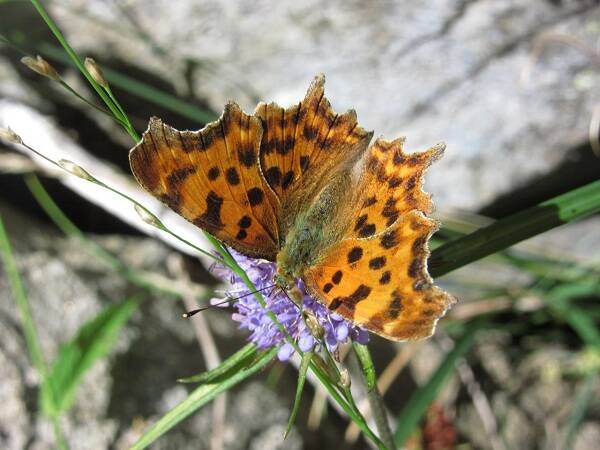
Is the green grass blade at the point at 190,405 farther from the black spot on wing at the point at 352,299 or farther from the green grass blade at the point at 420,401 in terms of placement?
the green grass blade at the point at 420,401

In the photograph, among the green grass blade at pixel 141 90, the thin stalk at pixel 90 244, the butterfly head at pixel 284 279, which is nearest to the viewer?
the butterfly head at pixel 284 279

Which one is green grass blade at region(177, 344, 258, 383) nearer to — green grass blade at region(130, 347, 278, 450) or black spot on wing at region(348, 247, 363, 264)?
green grass blade at region(130, 347, 278, 450)

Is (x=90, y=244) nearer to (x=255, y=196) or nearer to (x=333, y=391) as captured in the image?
(x=255, y=196)

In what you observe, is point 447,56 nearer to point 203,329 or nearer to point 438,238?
point 438,238

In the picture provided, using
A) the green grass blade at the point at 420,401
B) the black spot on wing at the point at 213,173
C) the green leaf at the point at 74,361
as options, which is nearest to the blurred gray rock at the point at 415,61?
the green grass blade at the point at 420,401

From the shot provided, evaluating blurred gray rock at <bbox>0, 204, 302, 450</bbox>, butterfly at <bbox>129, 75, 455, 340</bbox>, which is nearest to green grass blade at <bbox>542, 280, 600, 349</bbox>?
blurred gray rock at <bbox>0, 204, 302, 450</bbox>

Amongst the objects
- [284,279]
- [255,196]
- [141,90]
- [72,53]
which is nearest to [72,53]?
[72,53]

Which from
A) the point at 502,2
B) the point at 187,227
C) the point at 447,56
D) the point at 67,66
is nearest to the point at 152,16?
the point at 67,66
